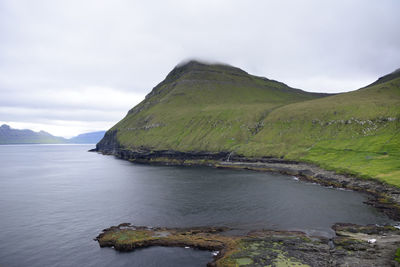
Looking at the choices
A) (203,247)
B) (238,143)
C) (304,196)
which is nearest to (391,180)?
(304,196)

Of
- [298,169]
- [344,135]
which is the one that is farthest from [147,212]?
[344,135]

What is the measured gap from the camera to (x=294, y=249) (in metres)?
40.0

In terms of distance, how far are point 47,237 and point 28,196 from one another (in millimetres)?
41960

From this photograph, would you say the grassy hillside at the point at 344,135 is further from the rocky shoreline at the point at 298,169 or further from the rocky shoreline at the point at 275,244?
the rocky shoreline at the point at 275,244

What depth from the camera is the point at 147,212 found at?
2494 inches

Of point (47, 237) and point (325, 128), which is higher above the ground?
point (325, 128)

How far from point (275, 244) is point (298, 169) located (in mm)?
83457

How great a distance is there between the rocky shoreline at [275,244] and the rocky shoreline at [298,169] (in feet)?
58.5

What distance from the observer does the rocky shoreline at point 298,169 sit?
66.7 metres

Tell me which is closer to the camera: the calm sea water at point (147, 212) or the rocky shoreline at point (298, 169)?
the calm sea water at point (147, 212)

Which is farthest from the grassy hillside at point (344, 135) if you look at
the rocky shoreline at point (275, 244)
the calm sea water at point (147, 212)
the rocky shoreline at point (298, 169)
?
the rocky shoreline at point (275, 244)

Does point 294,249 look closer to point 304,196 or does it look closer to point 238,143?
point 304,196

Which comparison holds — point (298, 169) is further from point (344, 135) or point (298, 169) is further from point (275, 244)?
point (275, 244)

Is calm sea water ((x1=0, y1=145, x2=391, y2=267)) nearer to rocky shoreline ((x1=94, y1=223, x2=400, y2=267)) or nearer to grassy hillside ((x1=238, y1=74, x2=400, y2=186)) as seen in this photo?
rocky shoreline ((x1=94, y1=223, x2=400, y2=267))
